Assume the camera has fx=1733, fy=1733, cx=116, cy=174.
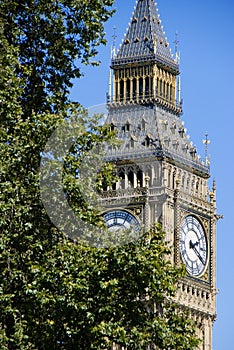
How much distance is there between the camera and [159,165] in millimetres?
128500

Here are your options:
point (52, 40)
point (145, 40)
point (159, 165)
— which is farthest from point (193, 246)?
point (52, 40)

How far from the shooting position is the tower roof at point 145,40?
5266 inches

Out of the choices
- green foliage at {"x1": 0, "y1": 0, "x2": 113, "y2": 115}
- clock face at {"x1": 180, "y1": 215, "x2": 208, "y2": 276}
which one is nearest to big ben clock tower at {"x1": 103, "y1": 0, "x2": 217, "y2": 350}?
clock face at {"x1": 180, "y1": 215, "x2": 208, "y2": 276}

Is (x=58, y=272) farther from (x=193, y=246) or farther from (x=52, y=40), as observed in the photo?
(x=193, y=246)

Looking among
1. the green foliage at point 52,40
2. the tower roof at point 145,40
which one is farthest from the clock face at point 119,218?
the green foliage at point 52,40

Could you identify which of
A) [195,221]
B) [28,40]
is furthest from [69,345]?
[195,221]

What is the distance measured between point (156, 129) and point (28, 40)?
7124 cm

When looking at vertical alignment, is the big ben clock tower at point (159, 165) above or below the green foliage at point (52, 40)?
above

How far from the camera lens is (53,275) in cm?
5469

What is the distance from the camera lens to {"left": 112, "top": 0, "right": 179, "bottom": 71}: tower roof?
134m

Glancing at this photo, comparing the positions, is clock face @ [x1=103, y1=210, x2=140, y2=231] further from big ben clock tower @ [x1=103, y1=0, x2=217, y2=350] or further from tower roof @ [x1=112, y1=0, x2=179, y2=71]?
tower roof @ [x1=112, y1=0, x2=179, y2=71]

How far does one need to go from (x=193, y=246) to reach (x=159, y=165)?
A: 6578 millimetres

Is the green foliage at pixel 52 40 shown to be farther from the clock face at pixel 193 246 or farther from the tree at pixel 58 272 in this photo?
the clock face at pixel 193 246

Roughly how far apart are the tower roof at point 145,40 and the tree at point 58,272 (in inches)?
2989
